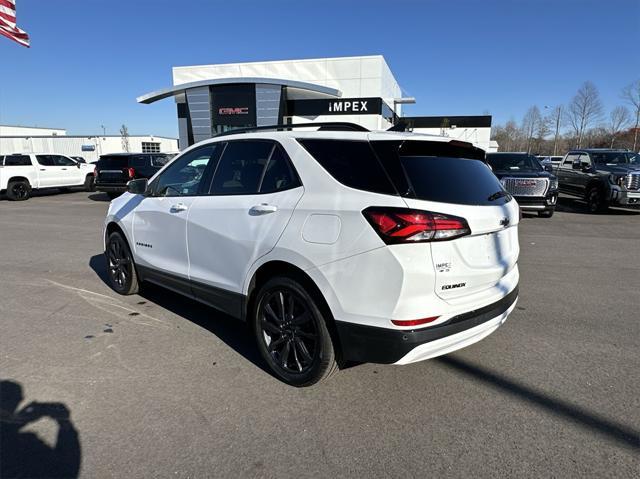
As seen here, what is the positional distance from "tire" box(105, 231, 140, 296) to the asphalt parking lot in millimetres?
184

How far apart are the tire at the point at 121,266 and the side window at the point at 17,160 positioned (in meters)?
16.0

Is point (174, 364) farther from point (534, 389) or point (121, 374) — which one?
point (534, 389)

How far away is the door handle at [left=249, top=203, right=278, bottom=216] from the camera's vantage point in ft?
9.90

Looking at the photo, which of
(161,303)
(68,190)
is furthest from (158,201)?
(68,190)

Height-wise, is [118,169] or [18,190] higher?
[118,169]

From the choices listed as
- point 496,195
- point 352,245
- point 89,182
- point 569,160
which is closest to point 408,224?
point 352,245

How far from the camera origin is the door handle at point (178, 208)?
3.86 m

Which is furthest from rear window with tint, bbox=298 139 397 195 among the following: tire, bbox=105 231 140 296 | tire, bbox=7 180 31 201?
tire, bbox=7 180 31 201

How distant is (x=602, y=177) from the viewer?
40.3 ft

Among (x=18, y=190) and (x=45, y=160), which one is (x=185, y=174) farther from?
(x=45, y=160)

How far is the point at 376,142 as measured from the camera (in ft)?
8.91

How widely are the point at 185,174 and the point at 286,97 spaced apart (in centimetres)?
2432

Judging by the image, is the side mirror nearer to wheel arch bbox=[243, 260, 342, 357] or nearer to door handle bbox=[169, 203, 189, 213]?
door handle bbox=[169, 203, 189, 213]

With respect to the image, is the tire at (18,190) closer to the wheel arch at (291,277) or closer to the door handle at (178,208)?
the door handle at (178,208)
